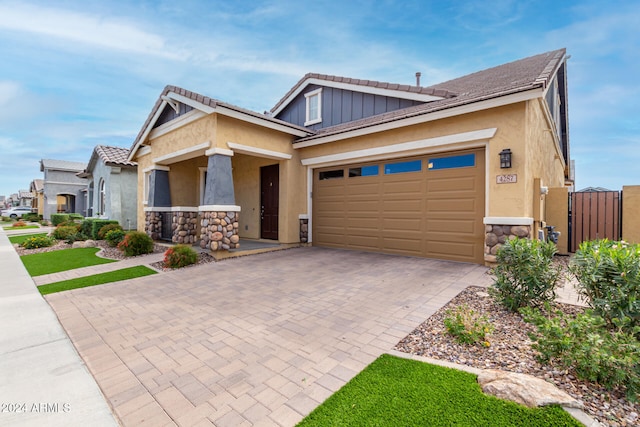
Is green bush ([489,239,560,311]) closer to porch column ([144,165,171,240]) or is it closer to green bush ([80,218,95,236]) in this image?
porch column ([144,165,171,240])

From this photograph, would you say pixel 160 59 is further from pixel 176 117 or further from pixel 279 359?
pixel 279 359

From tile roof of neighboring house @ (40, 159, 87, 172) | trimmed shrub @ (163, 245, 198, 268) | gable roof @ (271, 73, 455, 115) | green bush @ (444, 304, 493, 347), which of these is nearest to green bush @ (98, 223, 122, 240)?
trimmed shrub @ (163, 245, 198, 268)

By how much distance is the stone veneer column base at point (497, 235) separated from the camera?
612 cm

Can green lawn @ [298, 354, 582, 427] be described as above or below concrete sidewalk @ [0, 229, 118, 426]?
above

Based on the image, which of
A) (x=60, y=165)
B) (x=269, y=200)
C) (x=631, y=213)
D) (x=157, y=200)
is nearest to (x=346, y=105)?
(x=269, y=200)

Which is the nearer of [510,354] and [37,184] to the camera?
[510,354]

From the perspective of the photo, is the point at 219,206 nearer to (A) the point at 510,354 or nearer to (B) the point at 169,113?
(B) the point at 169,113

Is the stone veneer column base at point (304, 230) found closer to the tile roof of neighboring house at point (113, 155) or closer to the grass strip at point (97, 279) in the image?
the grass strip at point (97, 279)

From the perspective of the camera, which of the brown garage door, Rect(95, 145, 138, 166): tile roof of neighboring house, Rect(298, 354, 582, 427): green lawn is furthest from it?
Rect(95, 145, 138, 166): tile roof of neighboring house

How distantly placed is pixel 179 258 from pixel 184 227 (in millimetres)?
4196

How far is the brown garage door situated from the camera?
7.03 meters

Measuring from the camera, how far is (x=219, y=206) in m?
8.06

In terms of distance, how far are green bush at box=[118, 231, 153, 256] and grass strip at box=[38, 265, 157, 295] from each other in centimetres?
191

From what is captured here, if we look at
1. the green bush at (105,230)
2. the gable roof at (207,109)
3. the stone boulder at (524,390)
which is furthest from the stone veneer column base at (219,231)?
the stone boulder at (524,390)
